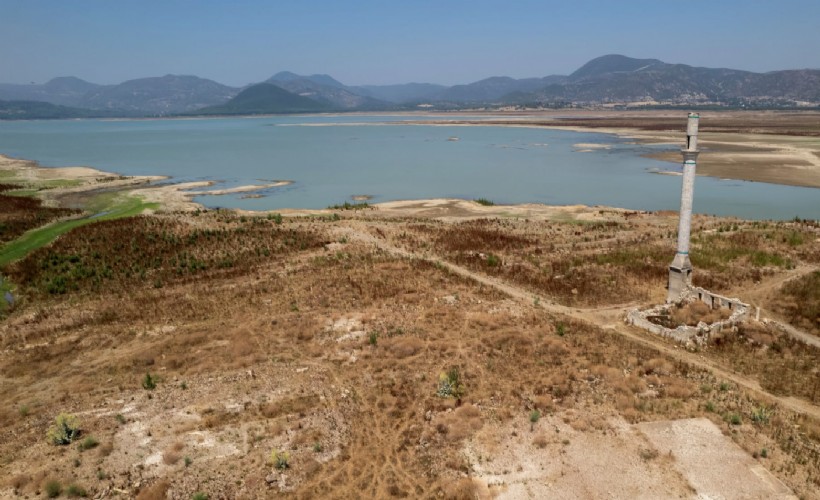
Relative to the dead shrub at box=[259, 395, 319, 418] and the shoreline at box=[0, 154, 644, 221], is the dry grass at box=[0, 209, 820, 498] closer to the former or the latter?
the dead shrub at box=[259, 395, 319, 418]

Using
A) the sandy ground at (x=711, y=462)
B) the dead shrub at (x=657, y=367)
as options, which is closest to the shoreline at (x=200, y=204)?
the dead shrub at (x=657, y=367)

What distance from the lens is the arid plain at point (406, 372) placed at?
13.4 metres

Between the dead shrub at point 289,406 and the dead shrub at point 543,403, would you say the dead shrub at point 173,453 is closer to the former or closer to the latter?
the dead shrub at point 289,406

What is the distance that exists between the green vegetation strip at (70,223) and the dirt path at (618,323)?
87.0 feet

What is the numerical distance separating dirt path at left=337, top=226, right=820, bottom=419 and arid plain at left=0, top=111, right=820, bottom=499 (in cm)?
11

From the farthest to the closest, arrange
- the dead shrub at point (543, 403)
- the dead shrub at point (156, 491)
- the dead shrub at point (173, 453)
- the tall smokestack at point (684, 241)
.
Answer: the tall smokestack at point (684, 241) → the dead shrub at point (543, 403) → the dead shrub at point (173, 453) → the dead shrub at point (156, 491)

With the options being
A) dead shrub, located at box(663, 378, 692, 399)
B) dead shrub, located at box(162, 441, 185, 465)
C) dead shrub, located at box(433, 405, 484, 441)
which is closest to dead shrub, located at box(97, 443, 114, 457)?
dead shrub, located at box(162, 441, 185, 465)

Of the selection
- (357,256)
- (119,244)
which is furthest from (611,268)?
(119,244)

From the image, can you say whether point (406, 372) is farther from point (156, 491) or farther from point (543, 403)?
point (156, 491)

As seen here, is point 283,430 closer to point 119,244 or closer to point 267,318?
point 267,318

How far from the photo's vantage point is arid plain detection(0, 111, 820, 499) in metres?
13.4

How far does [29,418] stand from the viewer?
1619 cm

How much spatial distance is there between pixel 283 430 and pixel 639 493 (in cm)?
964

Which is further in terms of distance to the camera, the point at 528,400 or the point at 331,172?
the point at 331,172
